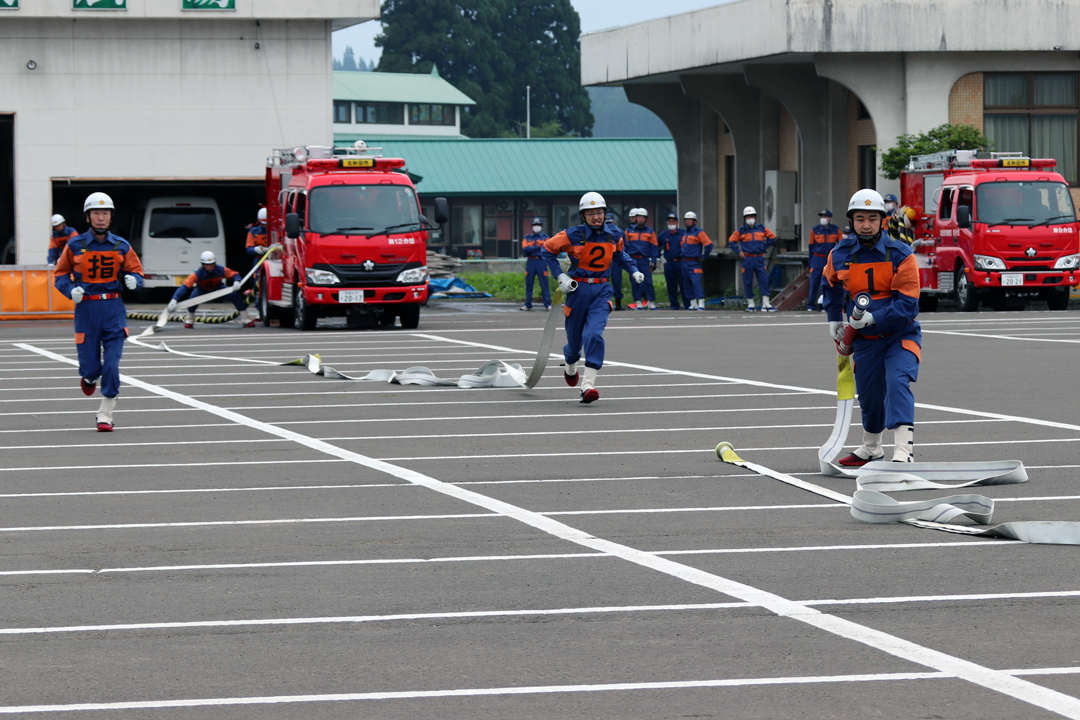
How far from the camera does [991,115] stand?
123 feet

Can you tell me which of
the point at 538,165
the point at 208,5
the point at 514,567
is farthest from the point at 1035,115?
the point at 514,567

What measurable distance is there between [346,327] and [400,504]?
759 inches

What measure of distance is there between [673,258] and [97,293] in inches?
871

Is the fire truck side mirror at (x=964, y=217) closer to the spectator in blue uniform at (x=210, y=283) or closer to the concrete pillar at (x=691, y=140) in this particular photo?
the spectator in blue uniform at (x=210, y=283)

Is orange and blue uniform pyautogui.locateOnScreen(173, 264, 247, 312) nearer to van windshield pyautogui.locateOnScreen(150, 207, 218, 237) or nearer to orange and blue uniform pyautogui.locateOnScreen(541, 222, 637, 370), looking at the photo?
van windshield pyautogui.locateOnScreen(150, 207, 218, 237)

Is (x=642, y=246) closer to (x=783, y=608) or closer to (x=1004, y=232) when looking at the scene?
(x=1004, y=232)

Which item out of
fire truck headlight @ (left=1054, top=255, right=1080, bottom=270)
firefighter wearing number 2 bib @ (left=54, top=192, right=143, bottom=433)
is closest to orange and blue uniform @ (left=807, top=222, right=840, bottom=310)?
fire truck headlight @ (left=1054, top=255, right=1080, bottom=270)

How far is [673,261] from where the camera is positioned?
34.9m

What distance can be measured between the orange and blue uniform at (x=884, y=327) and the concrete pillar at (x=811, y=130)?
95.6 feet

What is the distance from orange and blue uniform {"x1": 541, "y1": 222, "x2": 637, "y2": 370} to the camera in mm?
15305

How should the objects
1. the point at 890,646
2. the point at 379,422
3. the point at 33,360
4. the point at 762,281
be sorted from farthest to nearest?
the point at 762,281 < the point at 33,360 < the point at 379,422 < the point at 890,646

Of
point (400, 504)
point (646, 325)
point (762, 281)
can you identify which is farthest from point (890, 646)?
point (762, 281)

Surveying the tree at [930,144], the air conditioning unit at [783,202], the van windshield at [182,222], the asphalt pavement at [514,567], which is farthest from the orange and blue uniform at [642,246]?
the asphalt pavement at [514,567]

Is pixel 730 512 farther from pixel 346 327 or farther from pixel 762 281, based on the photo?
pixel 762 281
